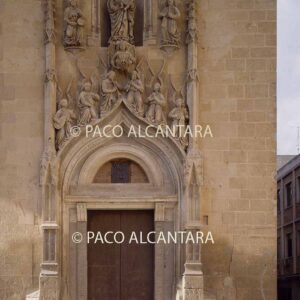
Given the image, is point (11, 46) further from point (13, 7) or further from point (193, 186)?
point (193, 186)

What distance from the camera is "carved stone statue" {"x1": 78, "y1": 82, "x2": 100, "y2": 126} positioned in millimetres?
15695

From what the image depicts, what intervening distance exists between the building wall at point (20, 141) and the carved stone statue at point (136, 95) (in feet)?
5.78

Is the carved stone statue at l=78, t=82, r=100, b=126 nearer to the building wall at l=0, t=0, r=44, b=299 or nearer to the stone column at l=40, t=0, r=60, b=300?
the stone column at l=40, t=0, r=60, b=300

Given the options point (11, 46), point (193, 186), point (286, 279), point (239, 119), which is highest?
point (11, 46)

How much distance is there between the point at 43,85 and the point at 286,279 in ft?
51.8

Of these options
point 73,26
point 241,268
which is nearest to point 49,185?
point 73,26

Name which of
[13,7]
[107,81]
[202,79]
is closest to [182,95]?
[202,79]

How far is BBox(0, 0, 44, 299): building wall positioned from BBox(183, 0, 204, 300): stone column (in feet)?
9.44

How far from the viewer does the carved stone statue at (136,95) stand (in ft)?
51.5

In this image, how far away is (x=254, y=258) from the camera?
1559cm

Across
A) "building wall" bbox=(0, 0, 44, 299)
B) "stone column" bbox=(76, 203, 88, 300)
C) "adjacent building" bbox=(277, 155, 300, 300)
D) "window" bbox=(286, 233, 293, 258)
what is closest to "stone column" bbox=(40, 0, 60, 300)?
"building wall" bbox=(0, 0, 44, 299)

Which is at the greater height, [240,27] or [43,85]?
[240,27]

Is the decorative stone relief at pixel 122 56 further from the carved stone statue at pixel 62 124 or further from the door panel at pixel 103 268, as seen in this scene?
the door panel at pixel 103 268

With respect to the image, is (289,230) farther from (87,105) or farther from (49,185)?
(49,185)
